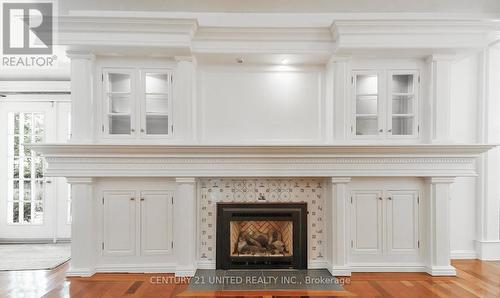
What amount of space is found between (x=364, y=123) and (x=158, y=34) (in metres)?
2.36

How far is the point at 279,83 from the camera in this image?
12.4 feet

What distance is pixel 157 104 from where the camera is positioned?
360 centimetres

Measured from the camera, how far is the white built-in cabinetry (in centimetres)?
356

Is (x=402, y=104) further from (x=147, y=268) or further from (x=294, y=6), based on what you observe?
(x=147, y=268)

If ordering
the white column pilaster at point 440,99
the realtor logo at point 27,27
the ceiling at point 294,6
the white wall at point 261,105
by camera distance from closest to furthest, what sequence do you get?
the realtor logo at point 27,27, the ceiling at point 294,6, the white column pilaster at point 440,99, the white wall at point 261,105

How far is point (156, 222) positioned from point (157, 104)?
128 cm

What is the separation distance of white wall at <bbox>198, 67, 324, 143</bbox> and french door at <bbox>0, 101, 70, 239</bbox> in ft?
8.72

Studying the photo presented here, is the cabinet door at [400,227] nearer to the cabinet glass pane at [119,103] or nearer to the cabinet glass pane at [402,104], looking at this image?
the cabinet glass pane at [402,104]

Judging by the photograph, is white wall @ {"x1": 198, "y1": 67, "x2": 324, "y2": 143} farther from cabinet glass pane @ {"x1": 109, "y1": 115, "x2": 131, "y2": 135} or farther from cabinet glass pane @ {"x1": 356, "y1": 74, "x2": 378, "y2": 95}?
cabinet glass pane @ {"x1": 109, "y1": 115, "x2": 131, "y2": 135}

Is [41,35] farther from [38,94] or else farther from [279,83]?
[279,83]

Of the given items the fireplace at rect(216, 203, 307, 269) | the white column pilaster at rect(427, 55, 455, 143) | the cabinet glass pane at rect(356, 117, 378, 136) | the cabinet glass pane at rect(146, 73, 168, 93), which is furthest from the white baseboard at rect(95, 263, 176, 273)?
the white column pilaster at rect(427, 55, 455, 143)

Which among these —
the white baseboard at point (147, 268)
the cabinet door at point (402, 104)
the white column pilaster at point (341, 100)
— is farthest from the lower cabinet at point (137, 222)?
the cabinet door at point (402, 104)

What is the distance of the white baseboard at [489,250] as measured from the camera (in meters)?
3.94

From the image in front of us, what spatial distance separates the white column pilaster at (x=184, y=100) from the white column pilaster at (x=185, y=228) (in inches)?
19.8
